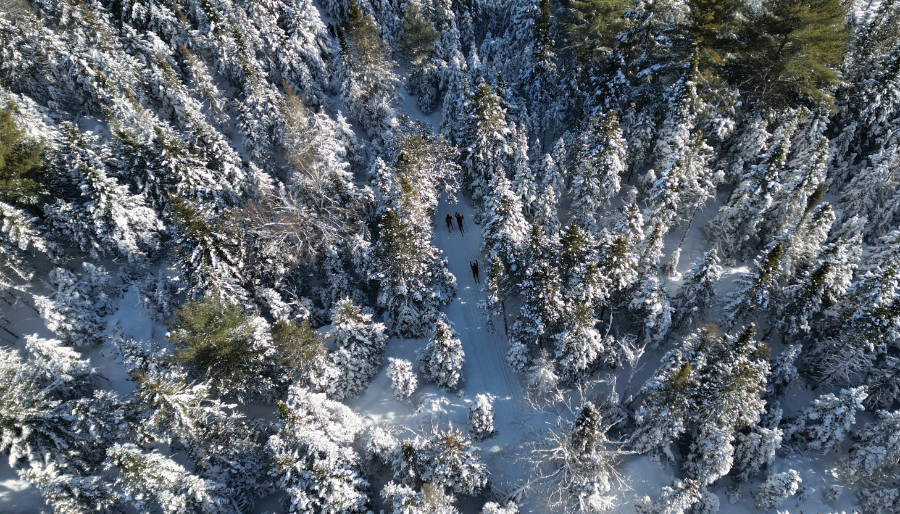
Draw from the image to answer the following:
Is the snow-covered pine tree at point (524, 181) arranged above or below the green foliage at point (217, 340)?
above

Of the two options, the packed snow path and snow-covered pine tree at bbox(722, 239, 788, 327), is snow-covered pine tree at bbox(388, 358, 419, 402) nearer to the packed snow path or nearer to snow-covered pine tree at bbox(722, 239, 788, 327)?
the packed snow path

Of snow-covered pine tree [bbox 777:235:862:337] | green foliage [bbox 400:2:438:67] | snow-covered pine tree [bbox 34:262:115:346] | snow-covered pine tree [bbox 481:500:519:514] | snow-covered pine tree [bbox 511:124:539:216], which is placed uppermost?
green foliage [bbox 400:2:438:67]

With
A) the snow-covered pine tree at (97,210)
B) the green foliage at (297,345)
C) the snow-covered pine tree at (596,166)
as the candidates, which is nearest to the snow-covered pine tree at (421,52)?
the snow-covered pine tree at (596,166)

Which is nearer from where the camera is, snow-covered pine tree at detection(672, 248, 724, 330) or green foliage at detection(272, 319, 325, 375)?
green foliage at detection(272, 319, 325, 375)

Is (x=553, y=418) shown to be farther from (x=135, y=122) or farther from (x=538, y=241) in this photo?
(x=135, y=122)

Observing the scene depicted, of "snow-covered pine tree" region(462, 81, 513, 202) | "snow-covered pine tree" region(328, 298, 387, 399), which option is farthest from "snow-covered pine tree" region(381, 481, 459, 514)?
"snow-covered pine tree" region(462, 81, 513, 202)

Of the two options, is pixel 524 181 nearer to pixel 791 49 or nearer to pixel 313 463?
pixel 791 49

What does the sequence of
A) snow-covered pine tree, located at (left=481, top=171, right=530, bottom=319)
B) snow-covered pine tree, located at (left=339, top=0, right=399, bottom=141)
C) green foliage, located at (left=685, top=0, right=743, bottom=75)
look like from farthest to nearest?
1. snow-covered pine tree, located at (left=339, top=0, right=399, bottom=141)
2. green foliage, located at (left=685, top=0, right=743, bottom=75)
3. snow-covered pine tree, located at (left=481, top=171, right=530, bottom=319)

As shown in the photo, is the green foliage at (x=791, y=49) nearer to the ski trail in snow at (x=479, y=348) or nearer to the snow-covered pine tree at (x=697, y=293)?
the snow-covered pine tree at (x=697, y=293)
